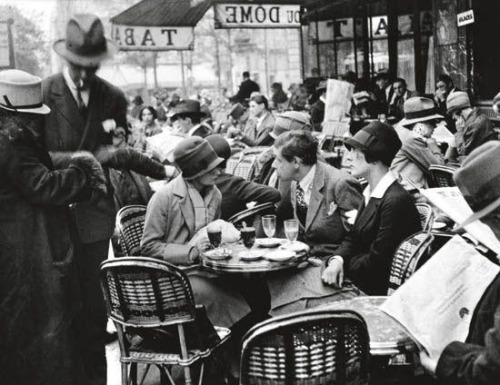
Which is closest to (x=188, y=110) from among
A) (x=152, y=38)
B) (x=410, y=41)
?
(x=152, y=38)

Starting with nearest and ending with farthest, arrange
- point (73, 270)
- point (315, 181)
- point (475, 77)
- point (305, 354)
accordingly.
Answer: point (305, 354), point (73, 270), point (315, 181), point (475, 77)

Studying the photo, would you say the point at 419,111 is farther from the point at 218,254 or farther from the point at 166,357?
the point at 166,357

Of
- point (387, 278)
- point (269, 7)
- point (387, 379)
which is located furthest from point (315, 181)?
point (269, 7)

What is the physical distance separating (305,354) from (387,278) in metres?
1.46

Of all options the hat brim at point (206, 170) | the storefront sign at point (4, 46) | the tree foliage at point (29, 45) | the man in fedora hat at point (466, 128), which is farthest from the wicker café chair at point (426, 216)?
the tree foliage at point (29, 45)

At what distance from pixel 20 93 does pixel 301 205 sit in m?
2.21

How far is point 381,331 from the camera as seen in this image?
321 cm

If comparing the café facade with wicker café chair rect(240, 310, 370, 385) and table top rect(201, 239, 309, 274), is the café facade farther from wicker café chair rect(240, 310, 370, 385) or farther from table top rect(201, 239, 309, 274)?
wicker café chair rect(240, 310, 370, 385)

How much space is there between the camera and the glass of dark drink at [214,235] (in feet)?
14.7

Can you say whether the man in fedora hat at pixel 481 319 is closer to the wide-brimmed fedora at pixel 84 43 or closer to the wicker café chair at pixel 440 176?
the wide-brimmed fedora at pixel 84 43

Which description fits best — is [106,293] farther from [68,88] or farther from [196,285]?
[68,88]

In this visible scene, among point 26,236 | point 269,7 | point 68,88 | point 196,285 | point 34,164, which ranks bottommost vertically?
point 196,285

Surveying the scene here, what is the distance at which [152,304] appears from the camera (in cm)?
391

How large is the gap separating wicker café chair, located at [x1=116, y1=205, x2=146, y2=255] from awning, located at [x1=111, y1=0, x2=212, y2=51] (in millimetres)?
7915
